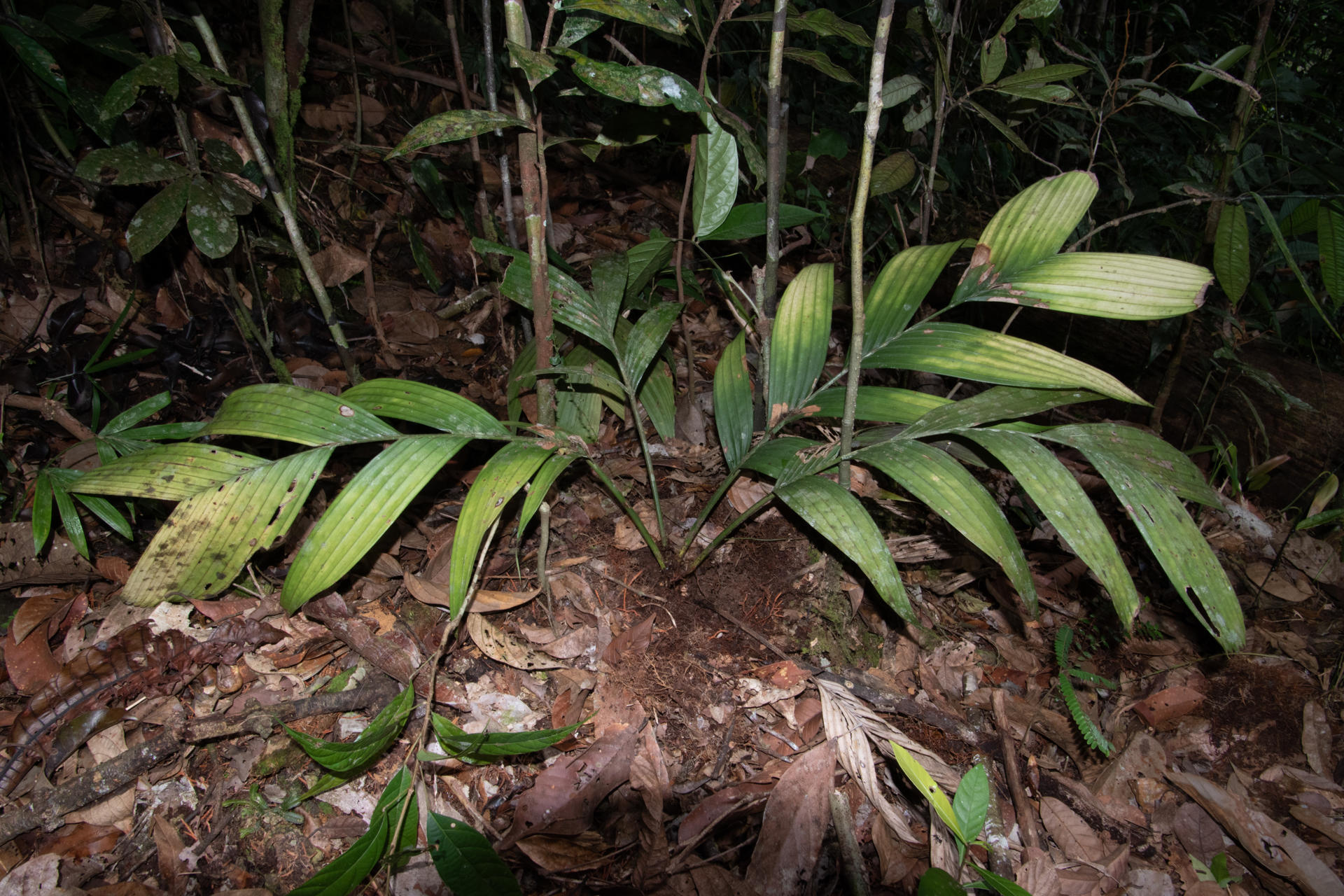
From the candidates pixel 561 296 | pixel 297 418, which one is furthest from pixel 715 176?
pixel 297 418

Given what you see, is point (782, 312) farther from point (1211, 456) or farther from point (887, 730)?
point (1211, 456)

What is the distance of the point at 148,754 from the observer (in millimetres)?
1210

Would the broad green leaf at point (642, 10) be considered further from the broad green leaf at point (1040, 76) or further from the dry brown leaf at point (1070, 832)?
the dry brown leaf at point (1070, 832)

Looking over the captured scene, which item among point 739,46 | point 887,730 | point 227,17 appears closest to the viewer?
point 887,730

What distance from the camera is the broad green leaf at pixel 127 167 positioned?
1275mm

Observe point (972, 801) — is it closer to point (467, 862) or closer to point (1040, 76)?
point (467, 862)

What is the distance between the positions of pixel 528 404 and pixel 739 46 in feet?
6.92

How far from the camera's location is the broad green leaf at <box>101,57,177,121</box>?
3.76 ft

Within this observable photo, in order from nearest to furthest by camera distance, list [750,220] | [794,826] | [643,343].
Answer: [794,826] < [643,343] < [750,220]

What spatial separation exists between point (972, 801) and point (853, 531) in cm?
46

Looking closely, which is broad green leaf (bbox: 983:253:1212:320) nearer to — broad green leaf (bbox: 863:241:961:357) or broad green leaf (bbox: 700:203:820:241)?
broad green leaf (bbox: 863:241:961:357)

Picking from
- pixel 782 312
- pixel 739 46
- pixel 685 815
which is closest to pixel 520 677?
pixel 685 815

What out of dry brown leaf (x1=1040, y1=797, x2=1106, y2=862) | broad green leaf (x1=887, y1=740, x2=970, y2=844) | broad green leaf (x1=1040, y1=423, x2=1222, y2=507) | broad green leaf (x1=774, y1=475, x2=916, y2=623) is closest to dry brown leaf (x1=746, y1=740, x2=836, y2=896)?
broad green leaf (x1=887, y1=740, x2=970, y2=844)

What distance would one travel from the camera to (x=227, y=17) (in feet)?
7.31
